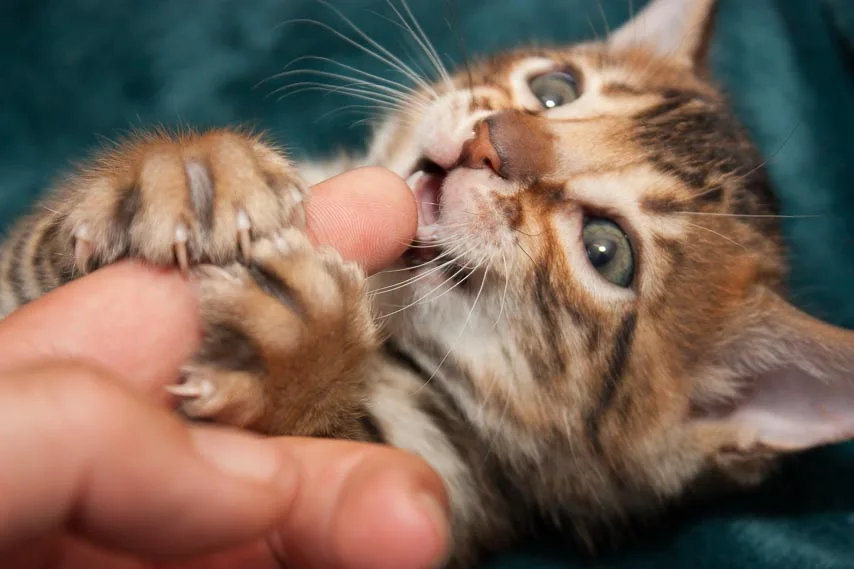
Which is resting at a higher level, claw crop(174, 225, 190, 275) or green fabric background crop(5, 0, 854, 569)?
green fabric background crop(5, 0, 854, 569)

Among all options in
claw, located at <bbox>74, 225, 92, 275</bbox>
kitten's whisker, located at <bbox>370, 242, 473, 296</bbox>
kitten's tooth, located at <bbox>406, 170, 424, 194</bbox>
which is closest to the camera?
→ claw, located at <bbox>74, 225, 92, 275</bbox>

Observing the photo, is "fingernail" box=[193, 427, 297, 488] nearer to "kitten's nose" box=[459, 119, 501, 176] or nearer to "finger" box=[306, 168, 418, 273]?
"finger" box=[306, 168, 418, 273]

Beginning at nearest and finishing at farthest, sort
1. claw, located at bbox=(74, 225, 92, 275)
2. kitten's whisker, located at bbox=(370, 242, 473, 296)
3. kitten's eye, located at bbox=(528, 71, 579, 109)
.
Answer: claw, located at bbox=(74, 225, 92, 275) < kitten's whisker, located at bbox=(370, 242, 473, 296) < kitten's eye, located at bbox=(528, 71, 579, 109)

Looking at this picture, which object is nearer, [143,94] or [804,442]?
[804,442]

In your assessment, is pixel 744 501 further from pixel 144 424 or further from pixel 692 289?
pixel 144 424

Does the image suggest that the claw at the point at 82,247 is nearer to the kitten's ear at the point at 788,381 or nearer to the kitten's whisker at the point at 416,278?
the kitten's whisker at the point at 416,278

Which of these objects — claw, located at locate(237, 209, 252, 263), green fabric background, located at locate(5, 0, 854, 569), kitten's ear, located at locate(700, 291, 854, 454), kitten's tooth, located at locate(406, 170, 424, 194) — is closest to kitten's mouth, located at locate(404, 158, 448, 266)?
kitten's tooth, located at locate(406, 170, 424, 194)

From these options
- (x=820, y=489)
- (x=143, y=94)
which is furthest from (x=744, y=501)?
(x=143, y=94)

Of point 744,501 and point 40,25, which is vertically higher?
point 40,25
